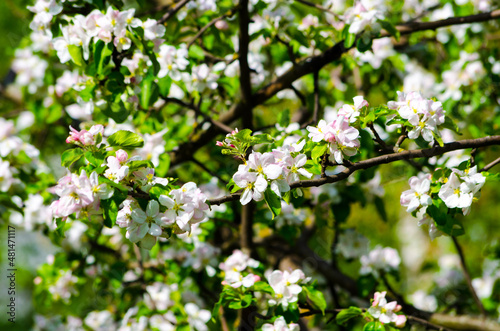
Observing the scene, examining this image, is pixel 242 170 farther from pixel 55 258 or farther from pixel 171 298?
pixel 55 258

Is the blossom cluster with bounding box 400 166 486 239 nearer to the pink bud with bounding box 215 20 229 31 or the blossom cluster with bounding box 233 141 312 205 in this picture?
the blossom cluster with bounding box 233 141 312 205

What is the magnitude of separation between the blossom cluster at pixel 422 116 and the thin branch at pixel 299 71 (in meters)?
0.62

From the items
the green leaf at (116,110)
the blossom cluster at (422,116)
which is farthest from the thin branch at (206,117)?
the blossom cluster at (422,116)

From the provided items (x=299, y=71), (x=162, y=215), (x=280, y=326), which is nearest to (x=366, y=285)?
(x=280, y=326)

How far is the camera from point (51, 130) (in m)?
2.88

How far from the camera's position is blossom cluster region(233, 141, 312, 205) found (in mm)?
1115

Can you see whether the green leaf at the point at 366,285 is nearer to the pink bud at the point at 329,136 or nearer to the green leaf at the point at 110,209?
the pink bud at the point at 329,136

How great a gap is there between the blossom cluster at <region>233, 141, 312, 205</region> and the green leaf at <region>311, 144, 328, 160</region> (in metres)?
0.02

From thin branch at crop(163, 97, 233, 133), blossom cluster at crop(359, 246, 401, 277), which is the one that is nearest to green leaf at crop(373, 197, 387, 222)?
blossom cluster at crop(359, 246, 401, 277)

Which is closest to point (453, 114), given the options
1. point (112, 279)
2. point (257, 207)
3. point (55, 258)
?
point (257, 207)

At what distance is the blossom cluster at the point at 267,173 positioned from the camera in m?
1.12

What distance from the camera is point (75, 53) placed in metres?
1.50

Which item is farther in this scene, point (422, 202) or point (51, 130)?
point (51, 130)

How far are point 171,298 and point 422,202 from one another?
1.20 m
